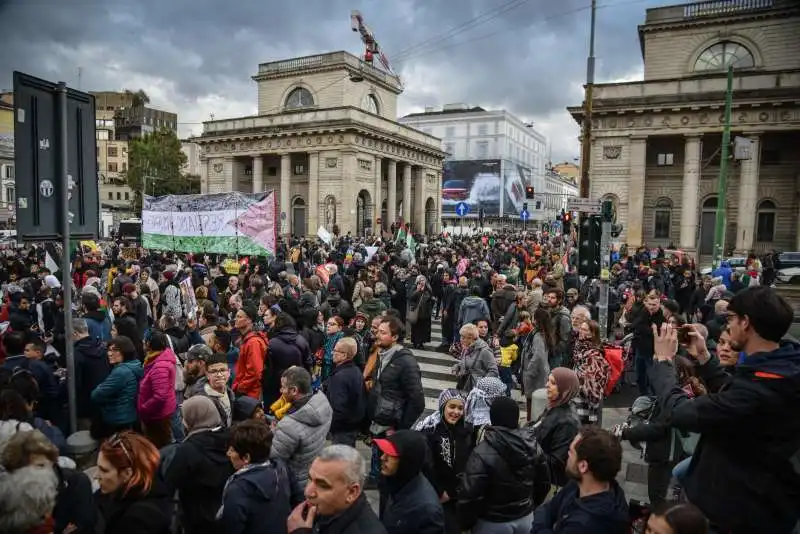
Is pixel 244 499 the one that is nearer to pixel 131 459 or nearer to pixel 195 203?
pixel 131 459

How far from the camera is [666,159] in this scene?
32688mm

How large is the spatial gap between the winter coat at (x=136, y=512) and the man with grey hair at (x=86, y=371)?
117 inches

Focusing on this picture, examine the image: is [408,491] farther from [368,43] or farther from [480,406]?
[368,43]

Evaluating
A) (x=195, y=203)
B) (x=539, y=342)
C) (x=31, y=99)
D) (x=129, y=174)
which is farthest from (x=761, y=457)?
(x=129, y=174)

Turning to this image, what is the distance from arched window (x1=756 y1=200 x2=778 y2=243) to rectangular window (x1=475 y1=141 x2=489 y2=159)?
58.0 meters

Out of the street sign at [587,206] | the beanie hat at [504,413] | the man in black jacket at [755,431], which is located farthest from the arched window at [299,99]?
the man in black jacket at [755,431]

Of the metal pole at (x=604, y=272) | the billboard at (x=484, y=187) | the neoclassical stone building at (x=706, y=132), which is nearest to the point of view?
the metal pole at (x=604, y=272)

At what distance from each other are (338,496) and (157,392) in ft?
9.56

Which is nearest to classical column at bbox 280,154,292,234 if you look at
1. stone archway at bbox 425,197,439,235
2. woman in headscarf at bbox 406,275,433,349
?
stone archway at bbox 425,197,439,235

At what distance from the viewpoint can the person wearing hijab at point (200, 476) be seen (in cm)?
354

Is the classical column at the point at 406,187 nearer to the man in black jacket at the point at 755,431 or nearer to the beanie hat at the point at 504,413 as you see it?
the beanie hat at the point at 504,413

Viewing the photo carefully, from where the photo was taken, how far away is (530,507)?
366 centimetres

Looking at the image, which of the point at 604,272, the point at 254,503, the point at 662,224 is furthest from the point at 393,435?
the point at 662,224

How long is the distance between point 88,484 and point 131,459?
42cm
